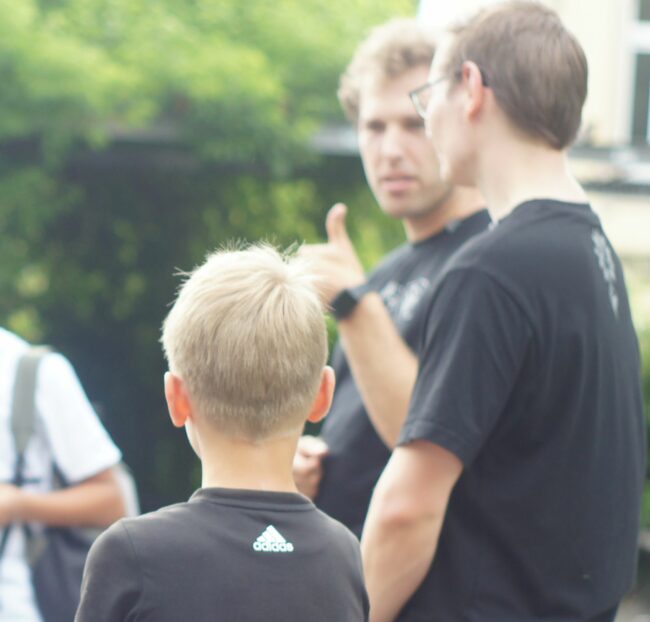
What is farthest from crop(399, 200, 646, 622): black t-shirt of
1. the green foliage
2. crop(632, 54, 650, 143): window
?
crop(632, 54, 650, 143): window

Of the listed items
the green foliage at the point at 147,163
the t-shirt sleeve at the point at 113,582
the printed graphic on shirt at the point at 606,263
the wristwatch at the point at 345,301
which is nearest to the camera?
the t-shirt sleeve at the point at 113,582

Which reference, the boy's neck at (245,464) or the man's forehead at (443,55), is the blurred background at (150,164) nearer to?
the man's forehead at (443,55)

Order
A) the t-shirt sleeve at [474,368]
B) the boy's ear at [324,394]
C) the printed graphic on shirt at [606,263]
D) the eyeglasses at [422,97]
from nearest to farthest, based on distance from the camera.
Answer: the boy's ear at [324,394] → the t-shirt sleeve at [474,368] → the printed graphic on shirt at [606,263] → the eyeglasses at [422,97]

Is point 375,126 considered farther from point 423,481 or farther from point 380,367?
point 423,481

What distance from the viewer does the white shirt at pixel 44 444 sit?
103 inches

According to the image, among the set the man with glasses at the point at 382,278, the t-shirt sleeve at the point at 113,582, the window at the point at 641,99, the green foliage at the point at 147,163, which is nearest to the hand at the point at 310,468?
the man with glasses at the point at 382,278

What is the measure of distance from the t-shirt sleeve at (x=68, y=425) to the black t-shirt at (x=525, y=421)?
921 millimetres

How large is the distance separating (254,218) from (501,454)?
6.27m

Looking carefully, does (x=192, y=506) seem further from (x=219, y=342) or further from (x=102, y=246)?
(x=102, y=246)

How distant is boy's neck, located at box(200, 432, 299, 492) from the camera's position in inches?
67.8

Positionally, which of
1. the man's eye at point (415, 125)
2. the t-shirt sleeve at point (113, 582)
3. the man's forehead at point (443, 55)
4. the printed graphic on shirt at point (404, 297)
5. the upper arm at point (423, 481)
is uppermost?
the man's forehead at point (443, 55)

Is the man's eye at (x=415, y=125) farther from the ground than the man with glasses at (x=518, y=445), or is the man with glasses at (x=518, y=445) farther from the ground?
the man's eye at (x=415, y=125)

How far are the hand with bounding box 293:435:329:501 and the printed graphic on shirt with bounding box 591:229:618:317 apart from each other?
2.50 ft

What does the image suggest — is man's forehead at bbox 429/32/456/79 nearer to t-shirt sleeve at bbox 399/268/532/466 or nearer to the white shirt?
t-shirt sleeve at bbox 399/268/532/466
